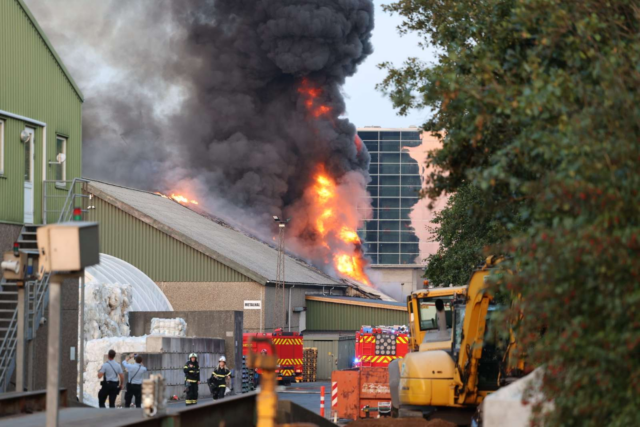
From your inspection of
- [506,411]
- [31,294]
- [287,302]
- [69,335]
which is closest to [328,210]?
Result: [287,302]

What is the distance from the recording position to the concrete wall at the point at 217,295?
4875 cm

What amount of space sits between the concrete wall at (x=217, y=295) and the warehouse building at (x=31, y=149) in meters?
24.9

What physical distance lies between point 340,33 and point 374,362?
121 ft

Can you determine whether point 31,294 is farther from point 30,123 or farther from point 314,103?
point 314,103

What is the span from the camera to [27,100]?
2170 cm

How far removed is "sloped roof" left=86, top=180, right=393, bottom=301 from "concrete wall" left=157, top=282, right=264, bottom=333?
2.85 feet

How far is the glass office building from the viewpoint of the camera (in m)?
114

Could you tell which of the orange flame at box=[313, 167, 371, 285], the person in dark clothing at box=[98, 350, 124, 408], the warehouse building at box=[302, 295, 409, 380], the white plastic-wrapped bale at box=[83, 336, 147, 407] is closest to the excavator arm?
the person in dark clothing at box=[98, 350, 124, 408]

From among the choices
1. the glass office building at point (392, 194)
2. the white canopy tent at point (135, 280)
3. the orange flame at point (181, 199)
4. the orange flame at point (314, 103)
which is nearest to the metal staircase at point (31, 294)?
the white canopy tent at point (135, 280)

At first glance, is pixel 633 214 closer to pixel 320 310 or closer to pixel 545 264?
pixel 545 264

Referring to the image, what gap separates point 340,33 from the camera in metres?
65.5

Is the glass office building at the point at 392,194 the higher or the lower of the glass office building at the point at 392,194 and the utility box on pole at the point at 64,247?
the higher

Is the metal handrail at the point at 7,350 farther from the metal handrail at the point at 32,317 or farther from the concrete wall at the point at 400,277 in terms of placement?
the concrete wall at the point at 400,277

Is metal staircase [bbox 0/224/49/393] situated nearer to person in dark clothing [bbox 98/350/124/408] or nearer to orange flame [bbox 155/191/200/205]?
person in dark clothing [bbox 98/350/124/408]
